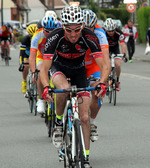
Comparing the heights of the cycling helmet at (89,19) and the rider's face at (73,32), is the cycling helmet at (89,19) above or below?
above

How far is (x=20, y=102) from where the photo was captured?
1433 centimetres

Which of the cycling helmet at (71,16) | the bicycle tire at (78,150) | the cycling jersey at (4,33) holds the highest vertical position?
the cycling helmet at (71,16)

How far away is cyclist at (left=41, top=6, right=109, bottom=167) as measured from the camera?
635 cm

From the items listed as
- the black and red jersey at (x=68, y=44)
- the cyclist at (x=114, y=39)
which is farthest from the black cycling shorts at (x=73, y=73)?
the cyclist at (x=114, y=39)

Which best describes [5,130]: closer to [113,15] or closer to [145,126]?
[145,126]

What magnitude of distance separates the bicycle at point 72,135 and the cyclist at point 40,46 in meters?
3.29

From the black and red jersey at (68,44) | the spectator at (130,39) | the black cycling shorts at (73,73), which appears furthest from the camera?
the spectator at (130,39)

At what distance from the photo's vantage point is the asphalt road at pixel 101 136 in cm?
743

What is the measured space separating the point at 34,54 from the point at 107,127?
1839 mm

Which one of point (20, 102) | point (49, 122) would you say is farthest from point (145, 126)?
point (20, 102)

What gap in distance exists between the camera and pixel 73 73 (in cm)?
699

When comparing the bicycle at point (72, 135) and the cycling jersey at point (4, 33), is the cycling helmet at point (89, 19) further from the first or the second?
the cycling jersey at point (4, 33)

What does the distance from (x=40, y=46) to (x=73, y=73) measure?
150 inches

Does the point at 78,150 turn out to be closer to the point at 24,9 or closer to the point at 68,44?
the point at 68,44
